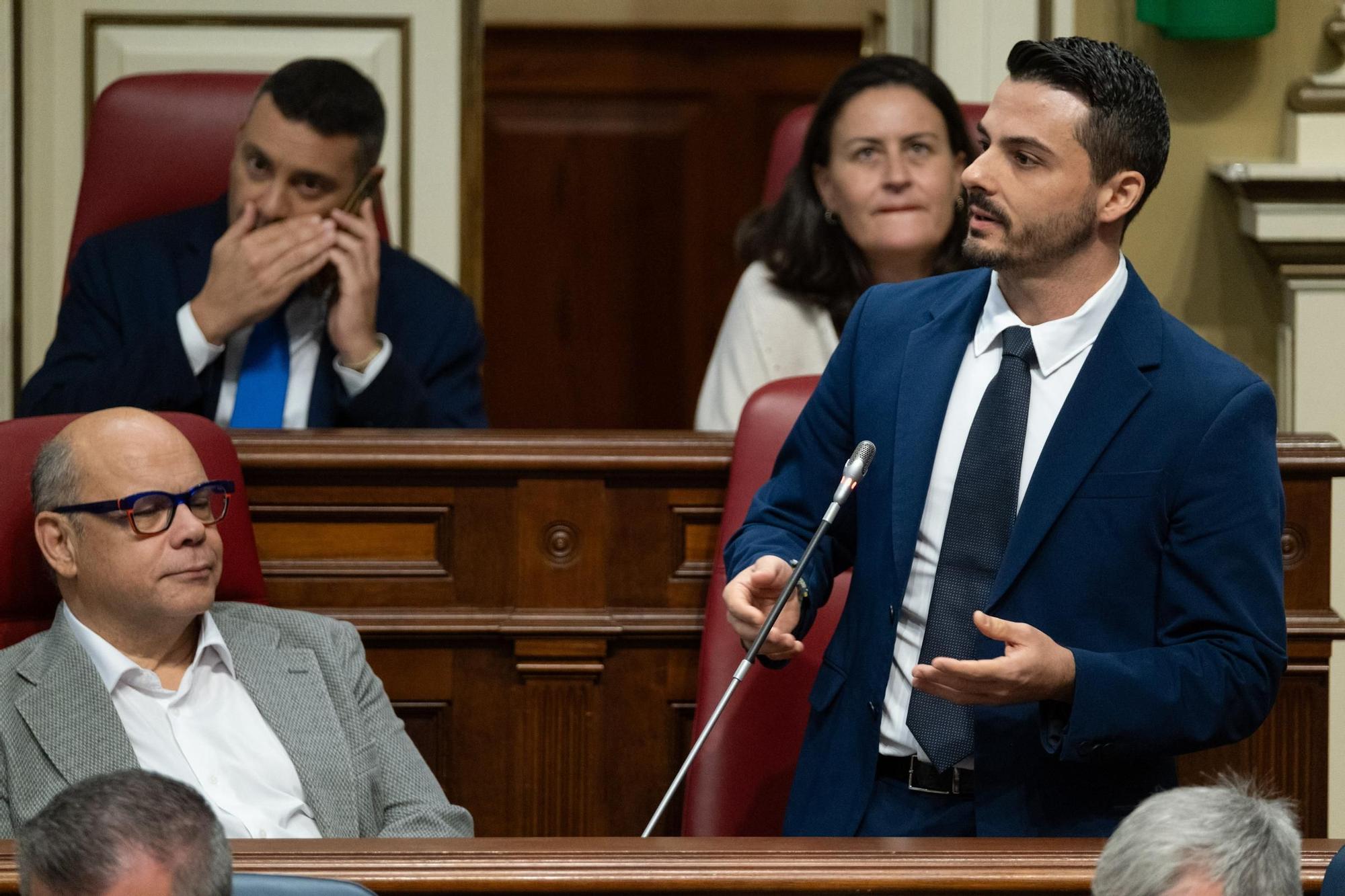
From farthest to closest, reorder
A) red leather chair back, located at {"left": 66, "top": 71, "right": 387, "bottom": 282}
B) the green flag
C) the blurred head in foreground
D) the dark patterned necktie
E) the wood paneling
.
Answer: the wood paneling, the green flag, red leather chair back, located at {"left": 66, "top": 71, "right": 387, "bottom": 282}, the dark patterned necktie, the blurred head in foreground

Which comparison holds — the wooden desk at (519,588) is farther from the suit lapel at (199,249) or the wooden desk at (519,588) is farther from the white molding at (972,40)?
the white molding at (972,40)

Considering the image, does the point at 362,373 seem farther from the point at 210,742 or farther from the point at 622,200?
the point at 622,200

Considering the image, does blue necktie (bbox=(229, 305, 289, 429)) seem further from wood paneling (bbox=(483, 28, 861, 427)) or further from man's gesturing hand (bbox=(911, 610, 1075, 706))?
wood paneling (bbox=(483, 28, 861, 427))

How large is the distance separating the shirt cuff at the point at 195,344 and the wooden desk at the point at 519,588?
13.9 inches

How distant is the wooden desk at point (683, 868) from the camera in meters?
1.41

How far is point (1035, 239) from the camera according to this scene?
1.66 m

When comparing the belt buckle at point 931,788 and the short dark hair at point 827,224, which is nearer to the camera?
the belt buckle at point 931,788

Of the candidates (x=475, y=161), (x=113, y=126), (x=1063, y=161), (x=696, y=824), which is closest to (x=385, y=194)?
(x=475, y=161)

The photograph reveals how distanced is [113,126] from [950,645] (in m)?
1.78

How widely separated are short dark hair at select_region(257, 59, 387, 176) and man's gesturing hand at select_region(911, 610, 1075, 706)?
5.00ft

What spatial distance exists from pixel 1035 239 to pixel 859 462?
0.28 metres

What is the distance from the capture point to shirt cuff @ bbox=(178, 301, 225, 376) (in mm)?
2555

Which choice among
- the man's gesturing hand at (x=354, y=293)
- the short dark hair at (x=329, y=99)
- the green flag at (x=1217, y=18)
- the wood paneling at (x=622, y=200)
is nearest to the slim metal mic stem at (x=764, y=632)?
the man's gesturing hand at (x=354, y=293)

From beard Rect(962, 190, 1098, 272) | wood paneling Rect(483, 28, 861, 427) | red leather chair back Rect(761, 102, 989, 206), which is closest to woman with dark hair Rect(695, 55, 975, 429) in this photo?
red leather chair back Rect(761, 102, 989, 206)
